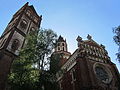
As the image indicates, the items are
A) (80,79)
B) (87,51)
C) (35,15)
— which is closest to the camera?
(80,79)

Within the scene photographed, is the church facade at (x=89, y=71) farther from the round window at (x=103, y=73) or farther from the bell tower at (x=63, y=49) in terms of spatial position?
the bell tower at (x=63, y=49)

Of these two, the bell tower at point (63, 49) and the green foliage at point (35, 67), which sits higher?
the bell tower at point (63, 49)

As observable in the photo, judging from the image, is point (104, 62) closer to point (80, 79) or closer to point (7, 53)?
point (80, 79)

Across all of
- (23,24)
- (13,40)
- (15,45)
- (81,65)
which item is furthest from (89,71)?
(23,24)

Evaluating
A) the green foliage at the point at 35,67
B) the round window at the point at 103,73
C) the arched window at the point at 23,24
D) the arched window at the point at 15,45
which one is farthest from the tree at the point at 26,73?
the arched window at the point at 23,24

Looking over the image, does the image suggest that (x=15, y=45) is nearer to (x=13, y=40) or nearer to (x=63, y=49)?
(x=13, y=40)

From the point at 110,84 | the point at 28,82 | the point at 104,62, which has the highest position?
the point at 104,62

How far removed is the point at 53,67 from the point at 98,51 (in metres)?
13.3

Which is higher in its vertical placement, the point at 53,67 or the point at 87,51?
the point at 87,51

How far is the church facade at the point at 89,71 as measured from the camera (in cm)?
1914

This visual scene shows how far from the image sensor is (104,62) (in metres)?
24.5

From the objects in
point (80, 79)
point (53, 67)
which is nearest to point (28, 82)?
point (53, 67)

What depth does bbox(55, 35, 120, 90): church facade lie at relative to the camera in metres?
19.1

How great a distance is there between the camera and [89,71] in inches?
787
